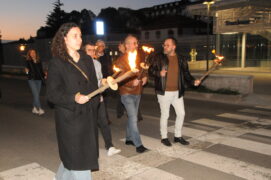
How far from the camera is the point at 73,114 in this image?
318 centimetres

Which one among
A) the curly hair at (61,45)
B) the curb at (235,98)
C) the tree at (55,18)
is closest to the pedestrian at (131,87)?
the curly hair at (61,45)

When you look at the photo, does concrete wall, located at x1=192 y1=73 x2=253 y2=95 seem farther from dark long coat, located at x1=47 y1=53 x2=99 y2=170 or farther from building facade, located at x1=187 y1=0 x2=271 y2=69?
dark long coat, located at x1=47 y1=53 x2=99 y2=170

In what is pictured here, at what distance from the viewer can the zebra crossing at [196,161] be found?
15.6 ft

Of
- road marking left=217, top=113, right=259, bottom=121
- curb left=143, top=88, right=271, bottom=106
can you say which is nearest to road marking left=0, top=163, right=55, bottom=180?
road marking left=217, top=113, right=259, bottom=121

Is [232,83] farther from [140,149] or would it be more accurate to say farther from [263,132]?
[140,149]

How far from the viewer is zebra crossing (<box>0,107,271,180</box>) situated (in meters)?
4.74

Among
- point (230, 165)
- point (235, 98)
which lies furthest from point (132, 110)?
point (235, 98)

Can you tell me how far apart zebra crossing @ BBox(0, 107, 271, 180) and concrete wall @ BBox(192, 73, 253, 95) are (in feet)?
18.0

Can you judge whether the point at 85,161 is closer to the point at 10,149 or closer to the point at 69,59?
the point at 69,59

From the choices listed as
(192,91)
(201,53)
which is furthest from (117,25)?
(192,91)

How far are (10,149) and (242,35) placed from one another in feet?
76.8

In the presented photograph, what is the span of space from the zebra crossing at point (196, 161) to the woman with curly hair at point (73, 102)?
1509 mm

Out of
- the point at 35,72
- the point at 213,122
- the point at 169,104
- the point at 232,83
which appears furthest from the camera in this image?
the point at 232,83

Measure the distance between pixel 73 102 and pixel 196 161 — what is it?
2.96m
